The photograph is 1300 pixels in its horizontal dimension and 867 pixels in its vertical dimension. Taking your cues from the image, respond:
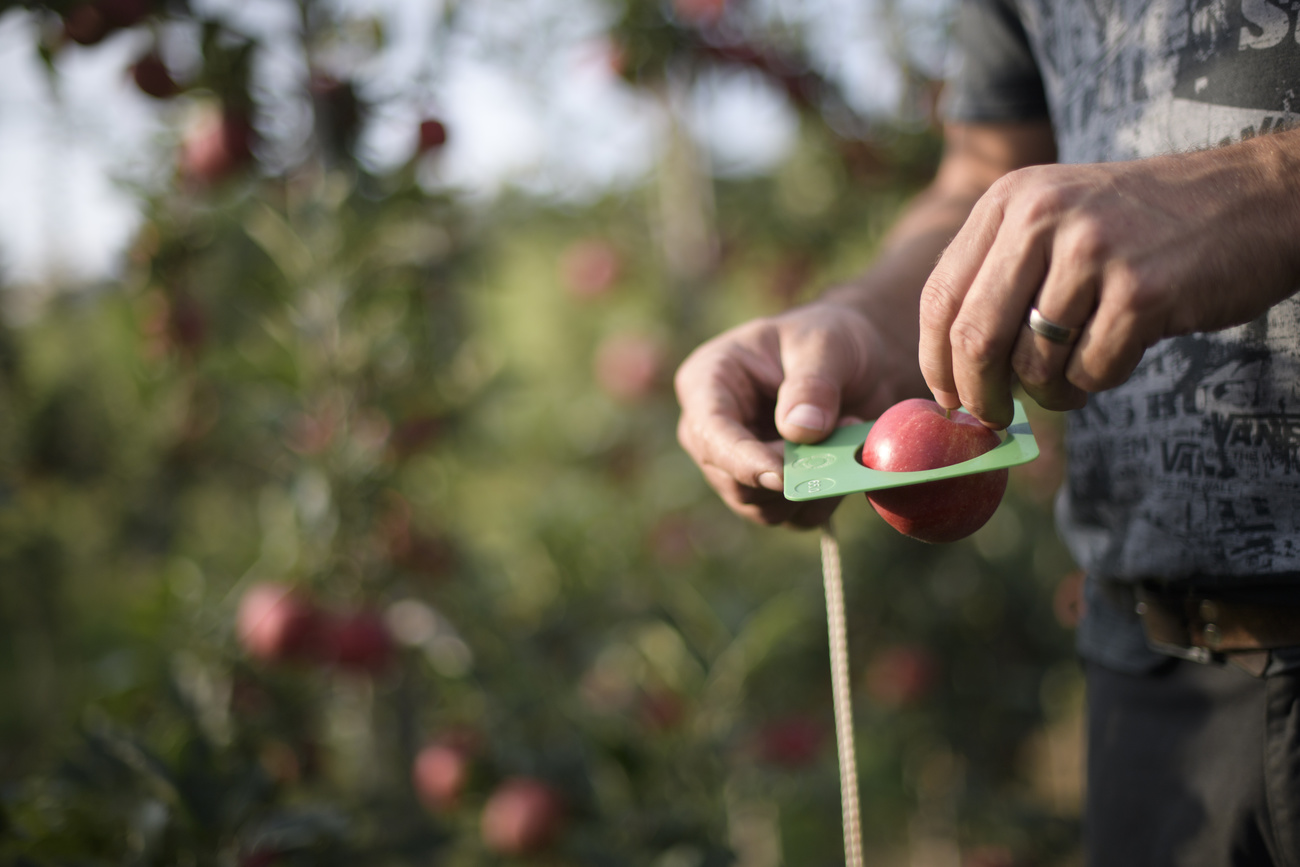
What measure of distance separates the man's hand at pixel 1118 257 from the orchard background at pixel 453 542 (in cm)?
113

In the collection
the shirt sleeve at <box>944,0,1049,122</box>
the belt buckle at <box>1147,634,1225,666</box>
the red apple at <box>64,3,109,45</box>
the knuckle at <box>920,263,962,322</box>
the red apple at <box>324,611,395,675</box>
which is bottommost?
the red apple at <box>324,611,395,675</box>

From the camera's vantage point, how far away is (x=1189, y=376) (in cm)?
81

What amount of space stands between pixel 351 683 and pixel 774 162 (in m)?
3.23

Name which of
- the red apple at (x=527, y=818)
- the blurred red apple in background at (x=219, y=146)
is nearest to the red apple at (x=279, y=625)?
the red apple at (x=527, y=818)

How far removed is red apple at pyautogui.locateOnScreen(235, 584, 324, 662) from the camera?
1690 millimetres

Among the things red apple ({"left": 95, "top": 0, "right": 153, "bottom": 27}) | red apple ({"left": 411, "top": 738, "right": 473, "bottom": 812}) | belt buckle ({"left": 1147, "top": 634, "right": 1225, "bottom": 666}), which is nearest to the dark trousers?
belt buckle ({"left": 1147, "top": 634, "right": 1225, "bottom": 666})

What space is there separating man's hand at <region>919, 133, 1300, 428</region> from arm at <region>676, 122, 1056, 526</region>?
0.27 meters

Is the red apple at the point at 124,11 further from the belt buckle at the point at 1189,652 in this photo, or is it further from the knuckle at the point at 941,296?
the belt buckle at the point at 1189,652

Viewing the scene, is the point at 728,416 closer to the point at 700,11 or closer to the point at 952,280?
the point at 952,280

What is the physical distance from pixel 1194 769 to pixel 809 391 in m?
0.61

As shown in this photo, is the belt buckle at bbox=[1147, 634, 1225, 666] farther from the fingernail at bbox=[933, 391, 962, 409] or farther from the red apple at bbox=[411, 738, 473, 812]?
the red apple at bbox=[411, 738, 473, 812]

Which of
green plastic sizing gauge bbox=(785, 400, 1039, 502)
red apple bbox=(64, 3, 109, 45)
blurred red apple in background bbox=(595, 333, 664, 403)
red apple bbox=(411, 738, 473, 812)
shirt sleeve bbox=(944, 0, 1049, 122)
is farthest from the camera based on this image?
blurred red apple in background bbox=(595, 333, 664, 403)

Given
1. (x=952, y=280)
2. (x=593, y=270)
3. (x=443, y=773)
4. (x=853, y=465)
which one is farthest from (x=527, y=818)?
(x=593, y=270)

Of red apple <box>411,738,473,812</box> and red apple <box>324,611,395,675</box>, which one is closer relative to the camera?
red apple <box>324,611,395,675</box>
